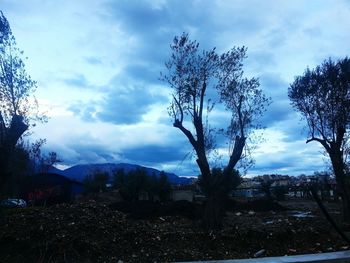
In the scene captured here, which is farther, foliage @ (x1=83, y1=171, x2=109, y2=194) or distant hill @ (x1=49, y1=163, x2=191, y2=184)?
foliage @ (x1=83, y1=171, x2=109, y2=194)

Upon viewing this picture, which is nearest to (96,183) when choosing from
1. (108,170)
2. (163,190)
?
(108,170)

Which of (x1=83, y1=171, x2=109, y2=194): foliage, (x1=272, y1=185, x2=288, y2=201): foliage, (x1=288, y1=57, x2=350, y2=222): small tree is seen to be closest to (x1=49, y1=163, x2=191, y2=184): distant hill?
(x1=83, y1=171, x2=109, y2=194): foliage

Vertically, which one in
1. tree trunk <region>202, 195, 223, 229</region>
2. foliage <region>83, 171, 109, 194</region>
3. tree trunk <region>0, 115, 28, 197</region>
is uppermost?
foliage <region>83, 171, 109, 194</region>

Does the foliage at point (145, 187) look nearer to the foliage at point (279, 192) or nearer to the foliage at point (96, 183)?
the foliage at point (96, 183)

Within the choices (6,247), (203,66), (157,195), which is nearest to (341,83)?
(203,66)

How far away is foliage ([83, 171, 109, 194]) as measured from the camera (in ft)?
135

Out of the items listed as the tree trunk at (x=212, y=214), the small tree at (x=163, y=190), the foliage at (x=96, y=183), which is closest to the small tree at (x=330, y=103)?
the tree trunk at (x=212, y=214)

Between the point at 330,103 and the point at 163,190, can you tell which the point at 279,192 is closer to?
the point at 163,190

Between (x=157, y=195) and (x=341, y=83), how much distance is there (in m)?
17.4

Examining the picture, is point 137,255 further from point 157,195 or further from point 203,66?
point 157,195

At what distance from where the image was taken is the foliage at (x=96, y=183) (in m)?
41.1

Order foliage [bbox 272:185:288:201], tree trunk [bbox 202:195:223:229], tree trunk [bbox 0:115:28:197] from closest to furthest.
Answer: tree trunk [bbox 0:115:28:197] → tree trunk [bbox 202:195:223:229] → foliage [bbox 272:185:288:201]

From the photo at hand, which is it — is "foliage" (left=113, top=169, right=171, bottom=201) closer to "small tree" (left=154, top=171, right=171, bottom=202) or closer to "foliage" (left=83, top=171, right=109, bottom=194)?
"small tree" (left=154, top=171, right=171, bottom=202)

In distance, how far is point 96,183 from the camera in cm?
4228
